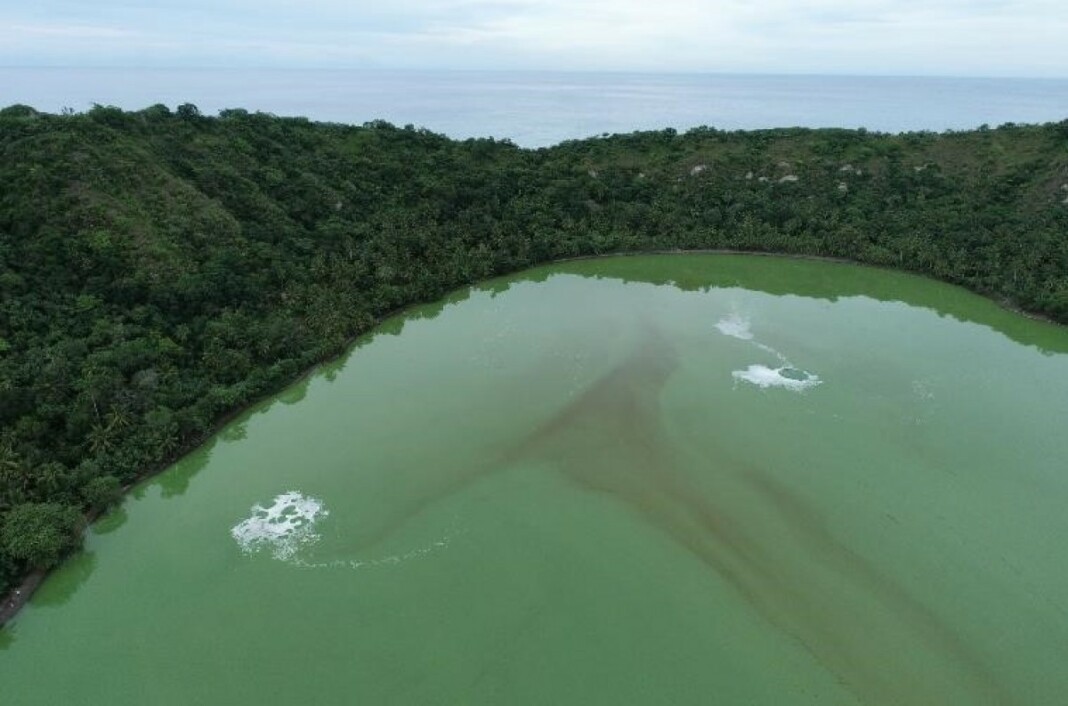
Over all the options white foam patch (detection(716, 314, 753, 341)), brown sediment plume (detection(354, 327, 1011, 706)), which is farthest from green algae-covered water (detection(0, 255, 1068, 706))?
white foam patch (detection(716, 314, 753, 341))

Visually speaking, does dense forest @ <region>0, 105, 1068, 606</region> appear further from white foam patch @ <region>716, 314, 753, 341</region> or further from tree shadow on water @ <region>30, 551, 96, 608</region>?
white foam patch @ <region>716, 314, 753, 341</region>

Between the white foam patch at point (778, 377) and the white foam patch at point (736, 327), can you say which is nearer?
the white foam patch at point (778, 377)

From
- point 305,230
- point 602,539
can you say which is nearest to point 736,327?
point 602,539

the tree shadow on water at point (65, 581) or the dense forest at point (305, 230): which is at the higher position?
the dense forest at point (305, 230)

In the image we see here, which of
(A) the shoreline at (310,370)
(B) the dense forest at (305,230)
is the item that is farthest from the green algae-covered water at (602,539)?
(B) the dense forest at (305,230)

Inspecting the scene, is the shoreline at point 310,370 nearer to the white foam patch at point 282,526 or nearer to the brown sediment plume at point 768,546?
the white foam patch at point 282,526
